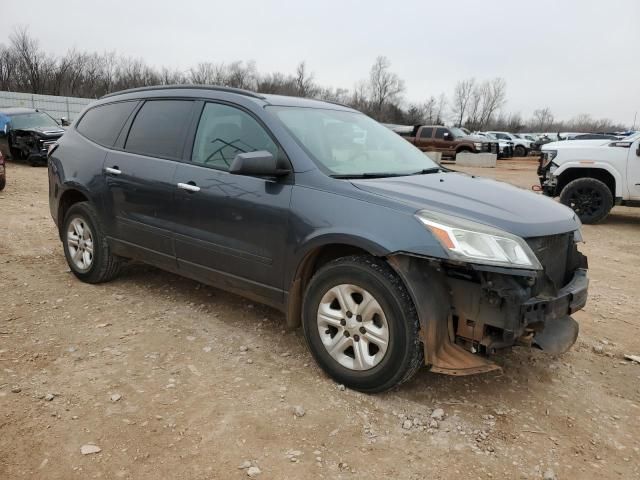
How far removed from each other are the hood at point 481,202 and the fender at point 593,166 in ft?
21.1

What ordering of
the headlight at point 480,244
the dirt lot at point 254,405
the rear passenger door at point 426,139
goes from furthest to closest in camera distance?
the rear passenger door at point 426,139, the headlight at point 480,244, the dirt lot at point 254,405

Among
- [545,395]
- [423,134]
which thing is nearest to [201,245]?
[545,395]

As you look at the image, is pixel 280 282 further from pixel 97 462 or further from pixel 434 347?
pixel 97 462

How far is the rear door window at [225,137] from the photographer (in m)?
3.52

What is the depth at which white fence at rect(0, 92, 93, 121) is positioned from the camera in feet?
92.1

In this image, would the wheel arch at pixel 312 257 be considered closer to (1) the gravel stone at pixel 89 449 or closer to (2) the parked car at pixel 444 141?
(1) the gravel stone at pixel 89 449

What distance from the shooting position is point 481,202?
3.02m

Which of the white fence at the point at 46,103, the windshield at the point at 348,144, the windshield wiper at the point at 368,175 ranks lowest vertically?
the windshield wiper at the point at 368,175

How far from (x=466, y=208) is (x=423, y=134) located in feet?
78.2

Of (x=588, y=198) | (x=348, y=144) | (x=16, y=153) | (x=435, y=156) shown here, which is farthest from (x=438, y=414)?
(x=16, y=153)

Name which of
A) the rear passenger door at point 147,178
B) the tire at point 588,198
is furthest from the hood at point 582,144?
the rear passenger door at point 147,178

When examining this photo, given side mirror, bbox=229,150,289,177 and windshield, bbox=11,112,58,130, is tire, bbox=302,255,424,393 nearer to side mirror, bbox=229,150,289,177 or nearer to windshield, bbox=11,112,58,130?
side mirror, bbox=229,150,289,177

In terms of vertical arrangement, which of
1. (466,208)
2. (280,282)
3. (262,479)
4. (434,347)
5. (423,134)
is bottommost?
(262,479)

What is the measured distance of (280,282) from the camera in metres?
3.33
